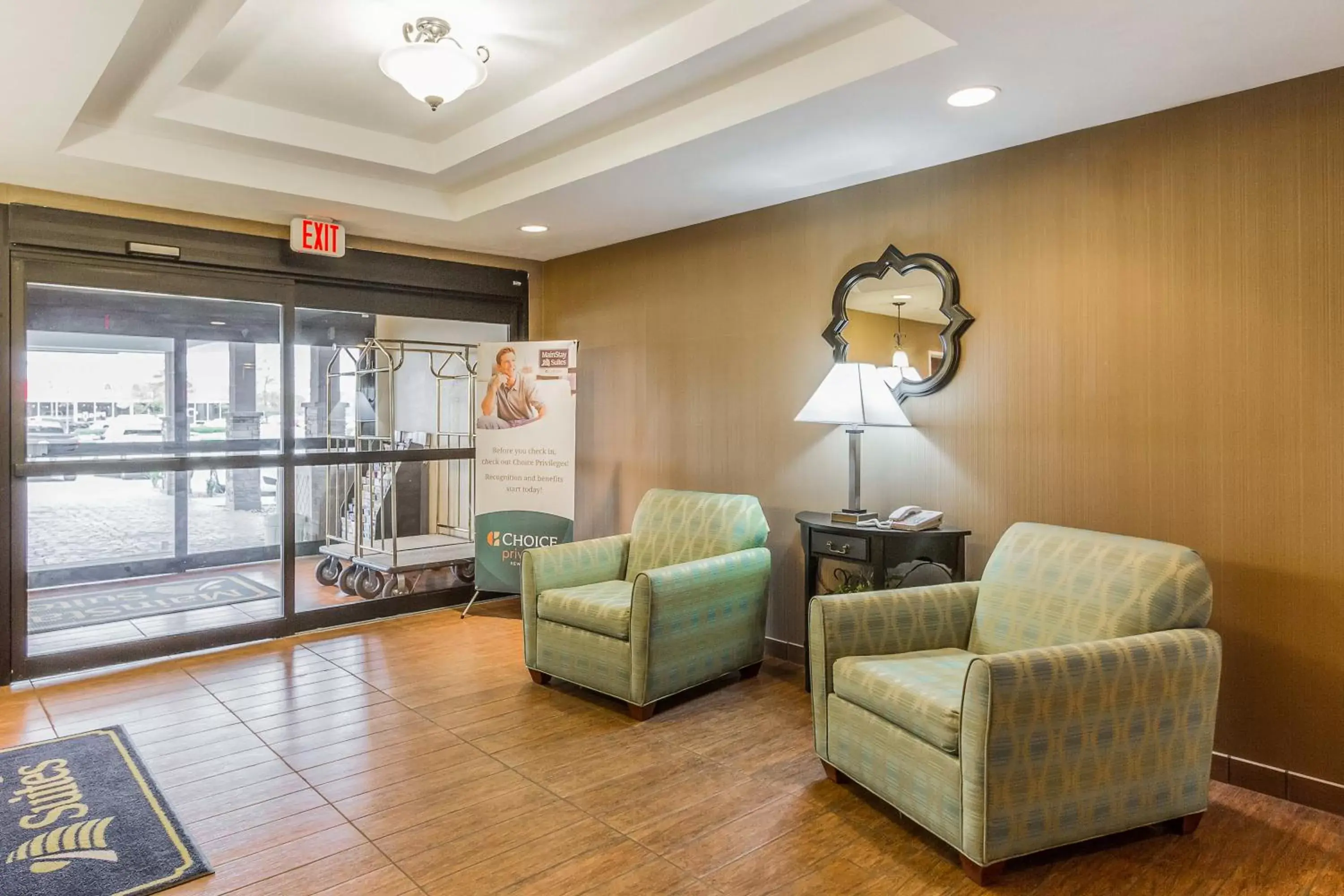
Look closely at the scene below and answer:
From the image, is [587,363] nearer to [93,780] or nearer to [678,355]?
[678,355]

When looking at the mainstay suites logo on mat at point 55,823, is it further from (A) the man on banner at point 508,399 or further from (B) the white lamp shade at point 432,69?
(A) the man on banner at point 508,399

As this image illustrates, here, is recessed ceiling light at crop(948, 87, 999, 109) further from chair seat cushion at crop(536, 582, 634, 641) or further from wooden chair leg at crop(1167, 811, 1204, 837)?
wooden chair leg at crop(1167, 811, 1204, 837)

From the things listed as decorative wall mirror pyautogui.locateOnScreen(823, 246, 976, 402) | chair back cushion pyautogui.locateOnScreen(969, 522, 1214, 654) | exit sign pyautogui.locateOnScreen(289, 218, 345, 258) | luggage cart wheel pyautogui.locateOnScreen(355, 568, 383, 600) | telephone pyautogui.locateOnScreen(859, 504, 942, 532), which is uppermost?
exit sign pyautogui.locateOnScreen(289, 218, 345, 258)

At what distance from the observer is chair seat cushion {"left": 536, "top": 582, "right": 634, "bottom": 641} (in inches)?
134

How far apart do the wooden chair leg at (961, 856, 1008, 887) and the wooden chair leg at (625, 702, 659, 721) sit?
148cm

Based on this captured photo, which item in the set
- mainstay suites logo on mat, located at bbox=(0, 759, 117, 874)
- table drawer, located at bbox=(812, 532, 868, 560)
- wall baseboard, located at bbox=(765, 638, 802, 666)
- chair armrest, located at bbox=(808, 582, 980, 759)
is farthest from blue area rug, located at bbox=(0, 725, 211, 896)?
wall baseboard, located at bbox=(765, 638, 802, 666)

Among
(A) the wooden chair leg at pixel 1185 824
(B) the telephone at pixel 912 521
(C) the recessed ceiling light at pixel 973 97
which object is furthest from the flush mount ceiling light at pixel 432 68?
(A) the wooden chair leg at pixel 1185 824

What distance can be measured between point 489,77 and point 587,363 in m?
2.41

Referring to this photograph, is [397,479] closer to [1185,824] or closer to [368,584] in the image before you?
[368,584]

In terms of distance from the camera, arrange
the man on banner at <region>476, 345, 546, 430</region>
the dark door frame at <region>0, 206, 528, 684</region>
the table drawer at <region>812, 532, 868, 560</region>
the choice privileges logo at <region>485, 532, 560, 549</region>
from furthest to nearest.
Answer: the man on banner at <region>476, 345, 546, 430</region> → the choice privileges logo at <region>485, 532, 560, 549</region> → the dark door frame at <region>0, 206, 528, 684</region> → the table drawer at <region>812, 532, 868, 560</region>

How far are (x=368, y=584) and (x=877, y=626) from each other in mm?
3669

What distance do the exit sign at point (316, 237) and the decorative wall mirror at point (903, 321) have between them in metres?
2.78

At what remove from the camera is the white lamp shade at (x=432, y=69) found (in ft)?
8.05

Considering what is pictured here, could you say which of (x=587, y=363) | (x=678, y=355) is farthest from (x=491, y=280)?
(x=678, y=355)
